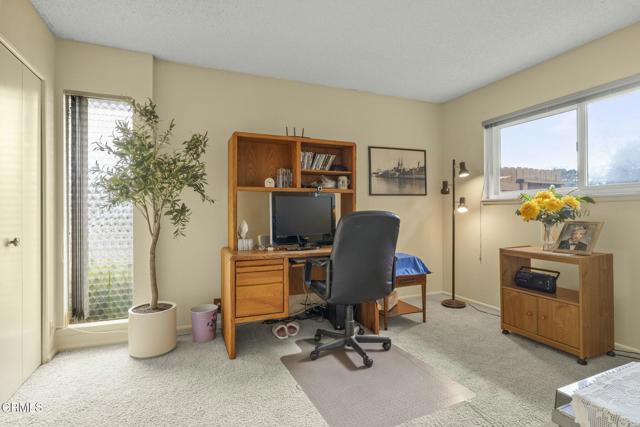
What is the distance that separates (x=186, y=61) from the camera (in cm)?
299

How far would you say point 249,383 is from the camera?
6.85 ft

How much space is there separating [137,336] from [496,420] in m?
2.46

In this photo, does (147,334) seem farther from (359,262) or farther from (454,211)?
(454,211)

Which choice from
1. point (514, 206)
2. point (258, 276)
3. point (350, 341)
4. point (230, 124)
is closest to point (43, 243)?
point (258, 276)

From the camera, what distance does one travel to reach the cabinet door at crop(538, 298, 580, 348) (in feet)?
7.68

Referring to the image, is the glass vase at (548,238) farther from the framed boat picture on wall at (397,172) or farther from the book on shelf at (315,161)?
the book on shelf at (315,161)

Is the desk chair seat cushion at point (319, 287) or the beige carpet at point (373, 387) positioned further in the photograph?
the desk chair seat cushion at point (319, 287)

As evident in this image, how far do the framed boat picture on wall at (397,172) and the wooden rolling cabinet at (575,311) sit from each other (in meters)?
1.55

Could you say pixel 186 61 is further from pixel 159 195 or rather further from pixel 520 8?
pixel 520 8

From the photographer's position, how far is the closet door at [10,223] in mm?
1856

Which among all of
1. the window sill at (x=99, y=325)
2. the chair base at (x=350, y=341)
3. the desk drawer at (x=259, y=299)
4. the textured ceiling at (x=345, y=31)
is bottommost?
the chair base at (x=350, y=341)

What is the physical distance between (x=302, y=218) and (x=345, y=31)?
1.62 meters

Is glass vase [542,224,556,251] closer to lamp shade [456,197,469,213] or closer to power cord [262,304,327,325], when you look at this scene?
lamp shade [456,197,469,213]

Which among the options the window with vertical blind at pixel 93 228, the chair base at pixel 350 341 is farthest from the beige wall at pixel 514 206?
the window with vertical blind at pixel 93 228
